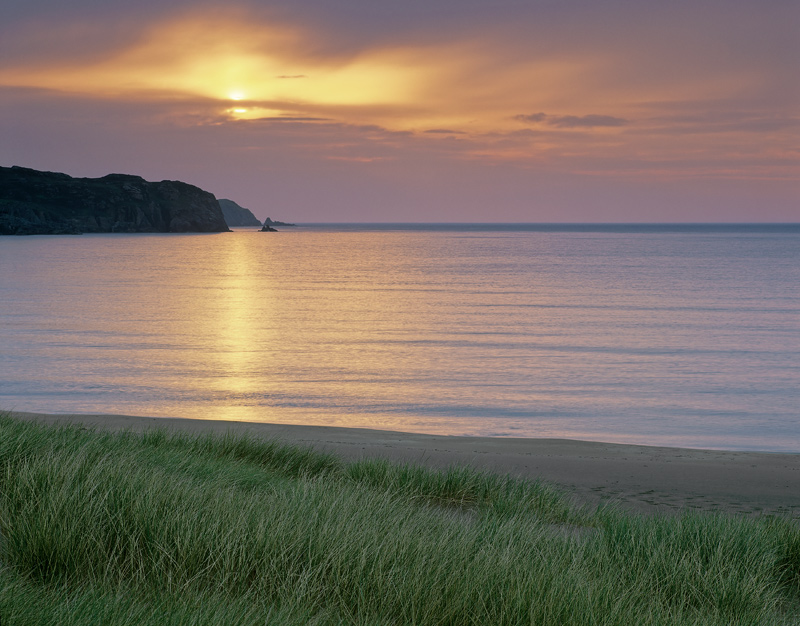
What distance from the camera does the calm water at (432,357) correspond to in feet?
54.5

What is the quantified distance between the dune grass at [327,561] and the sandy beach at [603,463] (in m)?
2.84

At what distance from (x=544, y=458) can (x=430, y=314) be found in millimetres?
24254

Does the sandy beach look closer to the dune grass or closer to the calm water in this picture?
the calm water

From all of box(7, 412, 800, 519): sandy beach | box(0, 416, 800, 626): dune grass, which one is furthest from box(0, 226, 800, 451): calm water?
box(0, 416, 800, 626): dune grass

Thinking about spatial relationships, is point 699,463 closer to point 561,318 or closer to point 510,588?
point 510,588

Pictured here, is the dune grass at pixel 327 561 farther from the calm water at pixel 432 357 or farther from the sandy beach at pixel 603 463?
the calm water at pixel 432 357

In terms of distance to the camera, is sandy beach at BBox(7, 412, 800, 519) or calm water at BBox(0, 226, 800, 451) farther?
calm water at BBox(0, 226, 800, 451)

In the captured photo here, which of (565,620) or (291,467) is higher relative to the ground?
(565,620)

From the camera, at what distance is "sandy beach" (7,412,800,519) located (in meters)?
9.22

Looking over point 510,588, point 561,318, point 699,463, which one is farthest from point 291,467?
point 561,318

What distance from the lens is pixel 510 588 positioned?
409 centimetres

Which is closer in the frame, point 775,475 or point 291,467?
point 291,467

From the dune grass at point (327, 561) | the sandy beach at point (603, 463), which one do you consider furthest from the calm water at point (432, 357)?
the dune grass at point (327, 561)

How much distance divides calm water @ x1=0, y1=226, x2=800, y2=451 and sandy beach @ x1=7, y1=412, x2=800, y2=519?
1989mm
